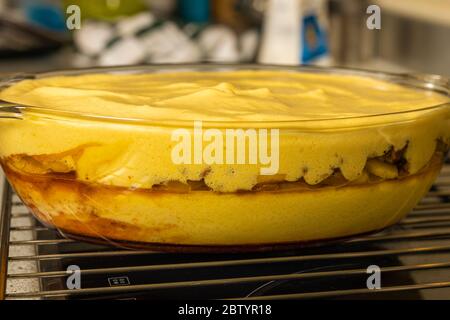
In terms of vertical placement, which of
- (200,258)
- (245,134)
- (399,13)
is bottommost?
(200,258)

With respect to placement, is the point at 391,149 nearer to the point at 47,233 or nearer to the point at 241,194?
the point at 241,194

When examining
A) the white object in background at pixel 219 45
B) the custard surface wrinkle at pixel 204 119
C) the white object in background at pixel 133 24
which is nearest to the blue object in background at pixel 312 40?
the white object in background at pixel 219 45

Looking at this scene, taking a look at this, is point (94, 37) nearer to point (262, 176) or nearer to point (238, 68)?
point (238, 68)

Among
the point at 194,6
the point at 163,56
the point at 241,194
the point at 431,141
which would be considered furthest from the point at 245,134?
the point at 194,6

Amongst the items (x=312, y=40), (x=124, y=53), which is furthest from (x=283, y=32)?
(x=124, y=53)

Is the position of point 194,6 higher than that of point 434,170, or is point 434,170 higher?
point 194,6

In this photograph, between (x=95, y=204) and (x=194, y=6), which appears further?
(x=194, y=6)
